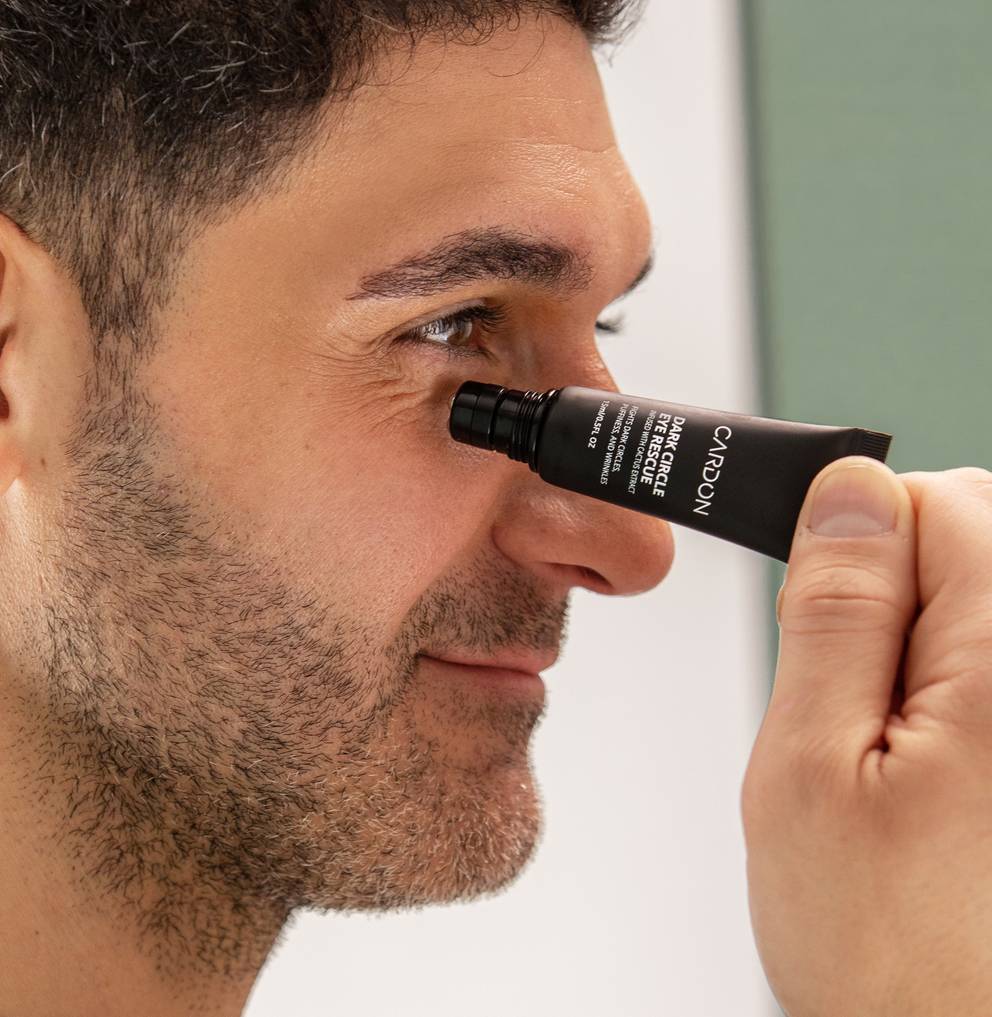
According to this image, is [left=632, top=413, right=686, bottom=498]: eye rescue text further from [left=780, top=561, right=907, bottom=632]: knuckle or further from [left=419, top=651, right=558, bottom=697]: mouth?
[left=419, top=651, right=558, bottom=697]: mouth

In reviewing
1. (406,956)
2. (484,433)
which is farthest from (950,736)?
(406,956)

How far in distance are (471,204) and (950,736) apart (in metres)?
0.51

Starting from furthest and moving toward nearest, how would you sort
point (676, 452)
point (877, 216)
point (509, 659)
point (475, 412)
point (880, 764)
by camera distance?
point (877, 216)
point (509, 659)
point (475, 412)
point (676, 452)
point (880, 764)

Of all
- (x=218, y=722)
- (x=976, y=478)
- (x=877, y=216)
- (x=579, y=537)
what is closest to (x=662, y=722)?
(x=877, y=216)

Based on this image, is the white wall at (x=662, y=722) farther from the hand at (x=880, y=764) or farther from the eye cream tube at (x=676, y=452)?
the hand at (x=880, y=764)

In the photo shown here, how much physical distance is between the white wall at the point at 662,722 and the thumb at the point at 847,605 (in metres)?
1.06

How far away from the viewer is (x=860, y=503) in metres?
0.76

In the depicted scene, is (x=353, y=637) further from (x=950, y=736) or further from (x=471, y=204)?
(x=950, y=736)

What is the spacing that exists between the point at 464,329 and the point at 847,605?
0.42 meters

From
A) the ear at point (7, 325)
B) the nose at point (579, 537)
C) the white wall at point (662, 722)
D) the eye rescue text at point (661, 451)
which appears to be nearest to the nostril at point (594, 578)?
A: the nose at point (579, 537)

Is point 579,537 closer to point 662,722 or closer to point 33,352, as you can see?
point 33,352

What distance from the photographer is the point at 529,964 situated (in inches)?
69.1

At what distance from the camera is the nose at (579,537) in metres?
1.04

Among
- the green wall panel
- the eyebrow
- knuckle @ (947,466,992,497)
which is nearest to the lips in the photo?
the eyebrow
